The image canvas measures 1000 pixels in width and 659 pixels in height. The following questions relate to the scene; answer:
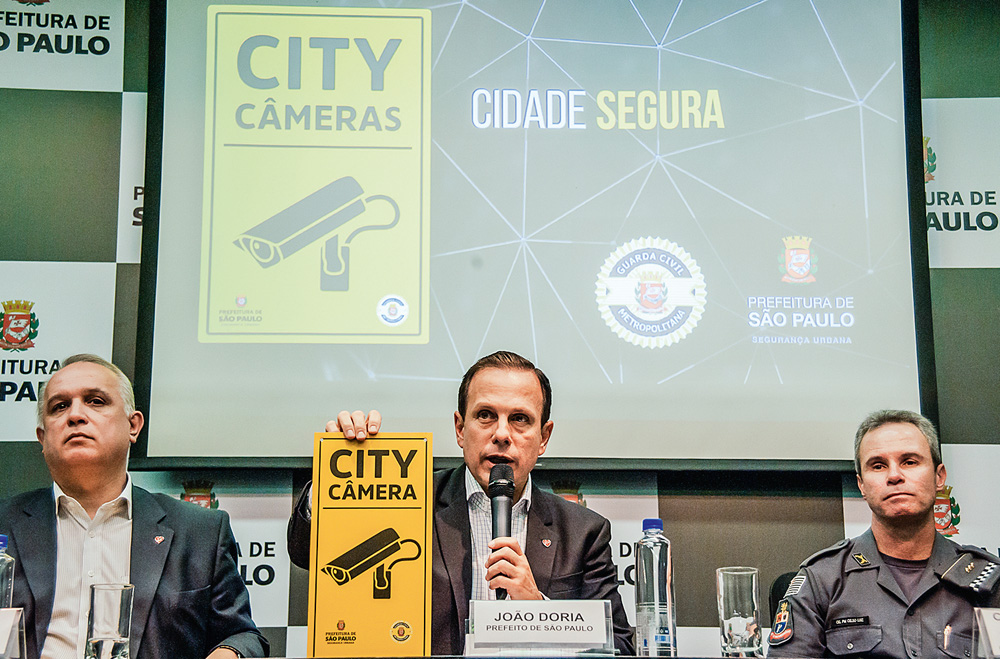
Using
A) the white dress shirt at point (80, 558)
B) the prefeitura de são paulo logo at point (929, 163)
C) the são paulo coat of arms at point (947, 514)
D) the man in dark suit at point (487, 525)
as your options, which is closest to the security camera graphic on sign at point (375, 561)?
the man in dark suit at point (487, 525)

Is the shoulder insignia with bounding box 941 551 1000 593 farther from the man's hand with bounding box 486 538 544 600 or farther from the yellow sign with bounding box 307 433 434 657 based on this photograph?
the yellow sign with bounding box 307 433 434 657

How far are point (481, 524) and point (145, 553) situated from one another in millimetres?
799

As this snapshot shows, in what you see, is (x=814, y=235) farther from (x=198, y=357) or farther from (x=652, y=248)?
(x=198, y=357)

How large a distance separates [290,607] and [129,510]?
764 millimetres

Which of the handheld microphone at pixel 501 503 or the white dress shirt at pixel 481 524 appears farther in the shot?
the white dress shirt at pixel 481 524

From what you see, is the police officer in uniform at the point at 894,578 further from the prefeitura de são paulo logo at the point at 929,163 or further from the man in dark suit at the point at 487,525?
the prefeitura de são paulo logo at the point at 929,163

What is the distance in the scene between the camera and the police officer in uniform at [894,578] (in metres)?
2.22

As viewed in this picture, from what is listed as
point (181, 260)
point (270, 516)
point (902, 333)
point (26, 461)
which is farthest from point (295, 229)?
point (902, 333)

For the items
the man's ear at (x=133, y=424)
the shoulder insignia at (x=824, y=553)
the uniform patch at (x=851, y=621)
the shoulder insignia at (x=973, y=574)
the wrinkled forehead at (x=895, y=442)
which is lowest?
the uniform patch at (x=851, y=621)

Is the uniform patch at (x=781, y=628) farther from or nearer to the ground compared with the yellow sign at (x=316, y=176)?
nearer to the ground

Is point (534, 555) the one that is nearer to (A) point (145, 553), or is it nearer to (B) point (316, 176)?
(A) point (145, 553)

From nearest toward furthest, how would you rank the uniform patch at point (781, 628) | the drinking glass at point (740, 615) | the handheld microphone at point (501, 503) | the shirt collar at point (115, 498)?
the drinking glass at point (740, 615) → the handheld microphone at point (501, 503) → the uniform patch at point (781, 628) → the shirt collar at point (115, 498)

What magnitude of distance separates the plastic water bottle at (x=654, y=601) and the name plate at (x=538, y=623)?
0.60 ft

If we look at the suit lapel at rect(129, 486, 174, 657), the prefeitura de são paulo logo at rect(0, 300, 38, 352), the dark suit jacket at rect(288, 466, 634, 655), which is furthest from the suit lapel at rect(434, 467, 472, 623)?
the prefeitura de são paulo logo at rect(0, 300, 38, 352)
